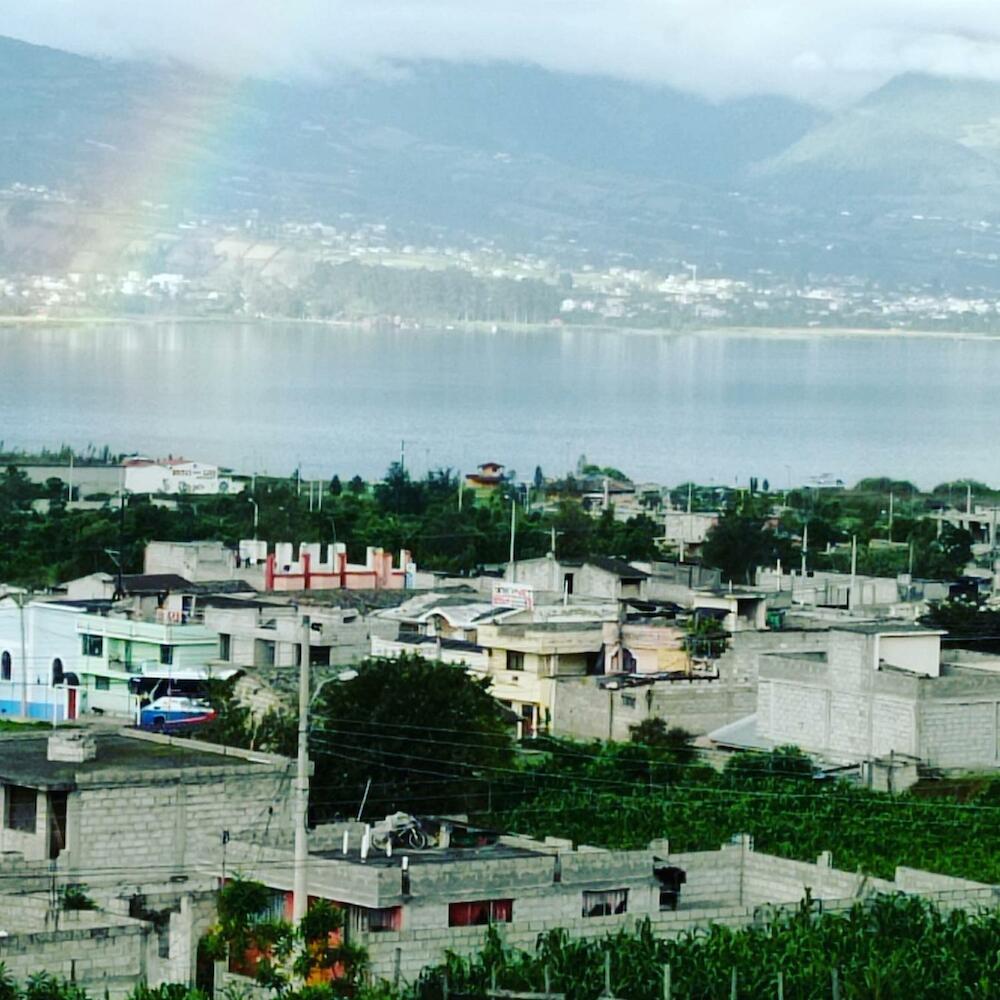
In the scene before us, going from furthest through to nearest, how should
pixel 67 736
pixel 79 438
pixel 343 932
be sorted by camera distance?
pixel 79 438 < pixel 67 736 < pixel 343 932

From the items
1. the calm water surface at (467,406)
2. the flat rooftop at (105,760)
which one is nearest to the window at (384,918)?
the flat rooftop at (105,760)

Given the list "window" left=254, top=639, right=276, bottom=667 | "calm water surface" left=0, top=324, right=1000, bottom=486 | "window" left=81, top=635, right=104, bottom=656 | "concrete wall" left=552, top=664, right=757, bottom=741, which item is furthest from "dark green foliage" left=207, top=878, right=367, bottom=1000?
"calm water surface" left=0, top=324, right=1000, bottom=486

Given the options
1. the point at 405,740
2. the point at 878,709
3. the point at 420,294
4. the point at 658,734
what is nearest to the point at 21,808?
the point at 405,740

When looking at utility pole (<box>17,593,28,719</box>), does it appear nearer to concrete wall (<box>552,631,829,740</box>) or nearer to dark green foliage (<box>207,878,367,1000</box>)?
concrete wall (<box>552,631,829,740</box>)

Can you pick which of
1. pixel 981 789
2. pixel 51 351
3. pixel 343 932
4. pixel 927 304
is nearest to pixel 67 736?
pixel 343 932

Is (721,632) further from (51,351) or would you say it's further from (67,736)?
(51,351)

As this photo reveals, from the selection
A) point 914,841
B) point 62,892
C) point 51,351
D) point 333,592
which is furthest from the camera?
point 51,351
